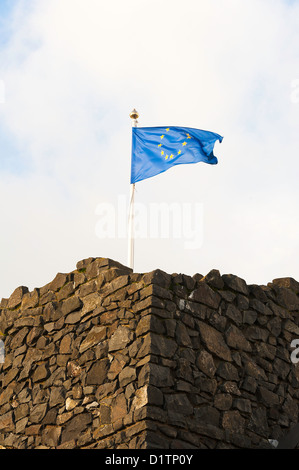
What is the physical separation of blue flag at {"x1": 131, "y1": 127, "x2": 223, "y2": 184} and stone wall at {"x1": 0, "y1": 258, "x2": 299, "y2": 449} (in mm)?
2390

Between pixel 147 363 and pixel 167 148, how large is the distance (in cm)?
486

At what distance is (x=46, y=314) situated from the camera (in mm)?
13688

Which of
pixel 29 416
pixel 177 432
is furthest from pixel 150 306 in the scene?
pixel 29 416

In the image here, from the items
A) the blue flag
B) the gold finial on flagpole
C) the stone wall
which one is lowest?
the stone wall

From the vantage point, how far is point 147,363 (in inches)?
460

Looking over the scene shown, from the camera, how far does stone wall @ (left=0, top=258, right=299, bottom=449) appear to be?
462 inches

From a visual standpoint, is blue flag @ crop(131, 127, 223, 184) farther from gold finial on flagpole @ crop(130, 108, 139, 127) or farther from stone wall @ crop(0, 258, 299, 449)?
stone wall @ crop(0, 258, 299, 449)

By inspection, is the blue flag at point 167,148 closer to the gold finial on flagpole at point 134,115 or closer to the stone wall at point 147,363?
the gold finial on flagpole at point 134,115

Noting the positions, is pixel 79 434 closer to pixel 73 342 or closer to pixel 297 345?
pixel 73 342

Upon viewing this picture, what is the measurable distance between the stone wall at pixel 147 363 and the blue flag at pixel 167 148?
2.39m

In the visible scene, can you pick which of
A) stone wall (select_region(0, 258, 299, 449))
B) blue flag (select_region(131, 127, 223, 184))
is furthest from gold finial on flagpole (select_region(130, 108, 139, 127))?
stone wall (select_region(0, 258, 299, 449))

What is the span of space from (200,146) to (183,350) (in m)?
4.46

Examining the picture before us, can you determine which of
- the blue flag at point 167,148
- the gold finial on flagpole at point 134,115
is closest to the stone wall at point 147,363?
the blue flag at point 167,148

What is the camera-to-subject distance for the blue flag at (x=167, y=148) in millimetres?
15070
